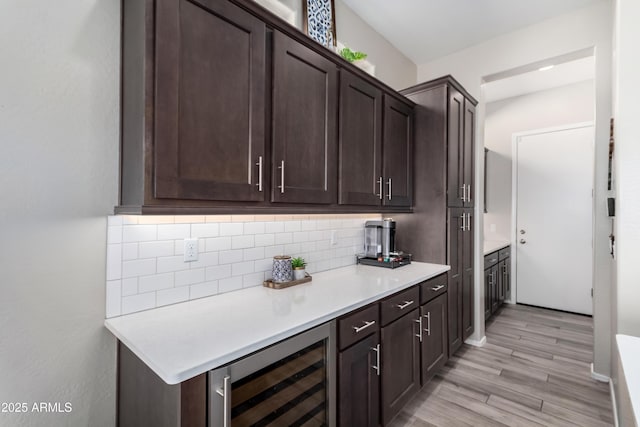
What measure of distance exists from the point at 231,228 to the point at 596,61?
3.12 metres

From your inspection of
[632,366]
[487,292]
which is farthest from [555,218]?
[632,366]

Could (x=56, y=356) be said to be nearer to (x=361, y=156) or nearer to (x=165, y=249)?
(x=165, y=249)

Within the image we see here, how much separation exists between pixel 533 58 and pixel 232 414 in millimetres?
3512

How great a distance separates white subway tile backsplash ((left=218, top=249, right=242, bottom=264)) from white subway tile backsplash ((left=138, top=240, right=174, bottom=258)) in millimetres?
264

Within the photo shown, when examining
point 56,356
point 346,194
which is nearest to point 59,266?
point 56,356

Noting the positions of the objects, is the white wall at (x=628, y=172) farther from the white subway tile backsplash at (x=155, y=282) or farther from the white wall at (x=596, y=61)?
the white subway tile backsplash at (x=155, y=282)

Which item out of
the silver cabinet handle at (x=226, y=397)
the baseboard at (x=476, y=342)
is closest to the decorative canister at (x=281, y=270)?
the silver cabinet handle at (x=226, y=397)

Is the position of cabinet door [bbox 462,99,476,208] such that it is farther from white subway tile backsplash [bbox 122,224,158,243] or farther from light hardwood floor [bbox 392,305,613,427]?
white subway tile backsplash [bbox 122,224,158,243]

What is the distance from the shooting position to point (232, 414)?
3.41 ft

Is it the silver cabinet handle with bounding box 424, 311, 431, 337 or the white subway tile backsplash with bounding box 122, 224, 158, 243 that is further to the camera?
the silver cabinet handle with bounding box 424, 311, 431, 337

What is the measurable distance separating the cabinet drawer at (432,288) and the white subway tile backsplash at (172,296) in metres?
1.51

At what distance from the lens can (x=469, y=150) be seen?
294 cm

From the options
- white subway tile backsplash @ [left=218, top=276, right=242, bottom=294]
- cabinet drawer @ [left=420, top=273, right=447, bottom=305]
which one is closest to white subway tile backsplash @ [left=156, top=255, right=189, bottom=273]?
white subway tile backsplash @ [left=218, top=276, right=242, bottom=294]

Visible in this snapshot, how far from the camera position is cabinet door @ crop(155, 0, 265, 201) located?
3.77 ft
